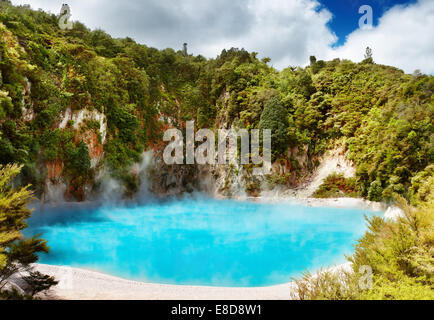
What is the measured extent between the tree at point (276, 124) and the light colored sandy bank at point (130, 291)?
2147cm

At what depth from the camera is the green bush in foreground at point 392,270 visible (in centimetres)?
408

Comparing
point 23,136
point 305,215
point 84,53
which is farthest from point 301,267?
point 84,53

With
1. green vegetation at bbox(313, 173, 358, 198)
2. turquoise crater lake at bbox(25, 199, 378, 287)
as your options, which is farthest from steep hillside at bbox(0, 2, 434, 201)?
turquoise crater lake at bbox(25, 199, 378, 287)

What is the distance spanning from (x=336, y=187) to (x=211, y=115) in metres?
18.0

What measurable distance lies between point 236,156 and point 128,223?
1649 cm

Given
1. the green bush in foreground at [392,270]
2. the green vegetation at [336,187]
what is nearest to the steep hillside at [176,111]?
the green vegetation at [336,187]

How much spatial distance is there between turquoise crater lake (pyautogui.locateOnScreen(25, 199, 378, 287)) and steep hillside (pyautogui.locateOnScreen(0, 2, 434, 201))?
14.7 feet

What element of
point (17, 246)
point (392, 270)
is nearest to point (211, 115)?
point (17, 246)

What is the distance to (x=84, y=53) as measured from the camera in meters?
22.1

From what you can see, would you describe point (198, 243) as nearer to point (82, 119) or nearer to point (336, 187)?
point (82, 119)

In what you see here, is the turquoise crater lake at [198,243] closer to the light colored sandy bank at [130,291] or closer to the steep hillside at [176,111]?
the light colored sandy bank at [130,291]

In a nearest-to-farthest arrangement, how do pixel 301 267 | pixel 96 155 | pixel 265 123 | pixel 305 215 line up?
pixel 301 267
pixel 305 215
pixel 96 155
pixel 265 123

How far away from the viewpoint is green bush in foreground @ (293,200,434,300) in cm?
408
